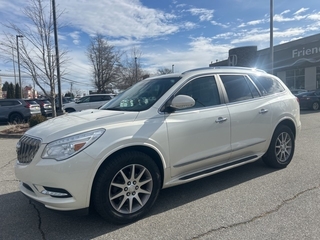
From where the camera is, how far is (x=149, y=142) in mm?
3277

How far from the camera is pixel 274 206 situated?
349cm

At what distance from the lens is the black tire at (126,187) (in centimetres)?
299

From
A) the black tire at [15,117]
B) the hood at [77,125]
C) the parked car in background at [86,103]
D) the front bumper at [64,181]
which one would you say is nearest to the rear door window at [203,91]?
the hood at [77,125]

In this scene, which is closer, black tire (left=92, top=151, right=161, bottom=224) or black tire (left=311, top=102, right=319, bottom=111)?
black tire (left=92, top=151, right=161, bottom=224)

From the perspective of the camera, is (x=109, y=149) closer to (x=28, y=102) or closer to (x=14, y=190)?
(x=14, y=190)

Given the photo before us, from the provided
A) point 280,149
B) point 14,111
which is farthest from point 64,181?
point 14,111

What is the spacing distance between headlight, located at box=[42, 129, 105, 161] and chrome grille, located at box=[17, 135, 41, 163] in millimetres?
190

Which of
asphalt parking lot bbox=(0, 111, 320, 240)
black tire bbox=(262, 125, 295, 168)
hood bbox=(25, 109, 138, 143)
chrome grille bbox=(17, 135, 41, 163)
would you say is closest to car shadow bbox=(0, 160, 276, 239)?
asphalt parking lot bbox=(0, 111, 320, 240)

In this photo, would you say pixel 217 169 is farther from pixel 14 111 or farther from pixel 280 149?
pixel 14 111

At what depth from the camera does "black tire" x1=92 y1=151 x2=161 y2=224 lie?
2.99 meters

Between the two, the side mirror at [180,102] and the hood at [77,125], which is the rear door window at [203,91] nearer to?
the side mirror at [180,102]

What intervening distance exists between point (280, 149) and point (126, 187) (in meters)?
3.24

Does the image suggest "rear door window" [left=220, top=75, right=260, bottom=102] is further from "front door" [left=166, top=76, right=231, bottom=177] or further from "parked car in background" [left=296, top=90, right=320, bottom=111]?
"parked car in background" [left=296, top=90, right=320, bottom=111]

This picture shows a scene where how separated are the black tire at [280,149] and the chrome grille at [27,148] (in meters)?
3.89
